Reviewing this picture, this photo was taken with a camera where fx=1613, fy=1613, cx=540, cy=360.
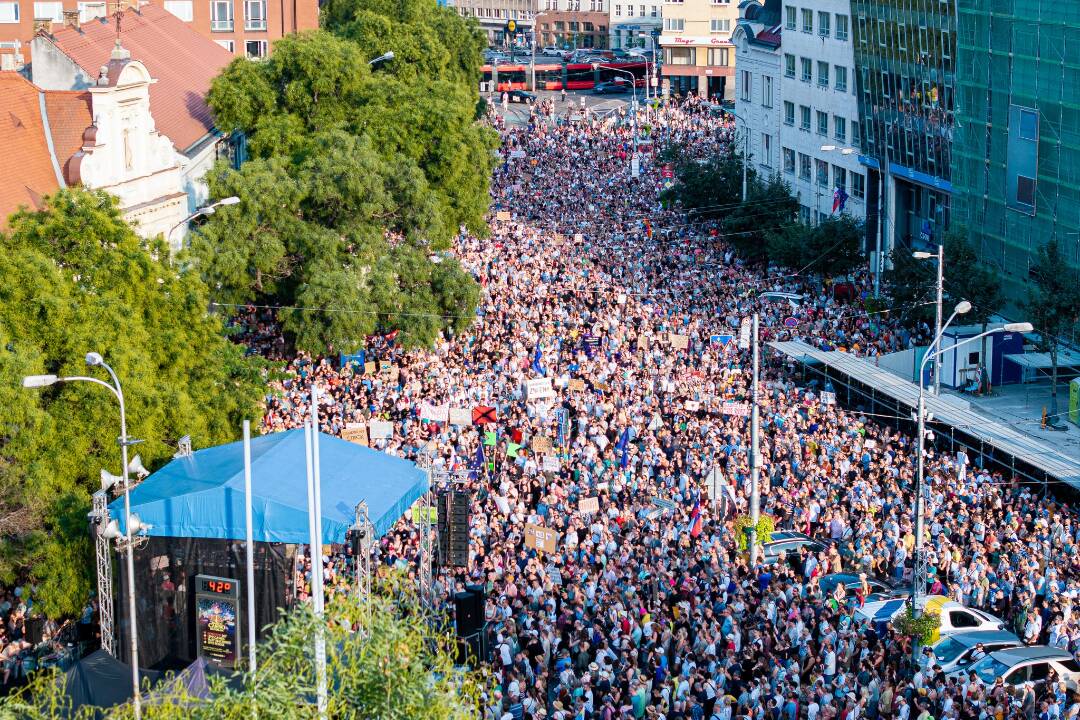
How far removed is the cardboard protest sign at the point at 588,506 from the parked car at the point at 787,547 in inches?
145

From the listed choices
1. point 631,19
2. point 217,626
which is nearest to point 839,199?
point 217,626

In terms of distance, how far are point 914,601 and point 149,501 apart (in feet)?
45.6

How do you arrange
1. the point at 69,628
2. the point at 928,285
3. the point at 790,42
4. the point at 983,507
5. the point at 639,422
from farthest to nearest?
the point at 790,42
the point at 928,285
the point at 639,422
the point at 983,507
the point at 69,628

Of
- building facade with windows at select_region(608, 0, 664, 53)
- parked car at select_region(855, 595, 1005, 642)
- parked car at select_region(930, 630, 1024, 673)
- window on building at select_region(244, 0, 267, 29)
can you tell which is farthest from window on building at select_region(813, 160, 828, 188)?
building facade with windows at select_region(608, 0, 664, 53)

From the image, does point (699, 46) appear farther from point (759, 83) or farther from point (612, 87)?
point (759, 83)

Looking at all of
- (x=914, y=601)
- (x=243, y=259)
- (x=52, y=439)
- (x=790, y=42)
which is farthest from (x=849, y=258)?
(x=52, y=439)

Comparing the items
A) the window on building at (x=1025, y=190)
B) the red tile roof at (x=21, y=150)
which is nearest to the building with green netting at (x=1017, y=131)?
the window on building at (x=1025, y=190)

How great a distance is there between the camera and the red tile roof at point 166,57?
57.9 m

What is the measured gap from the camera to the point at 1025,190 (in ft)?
177

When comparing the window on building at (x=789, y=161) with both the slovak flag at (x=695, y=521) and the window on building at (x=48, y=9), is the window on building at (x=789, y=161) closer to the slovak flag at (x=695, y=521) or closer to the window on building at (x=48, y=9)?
the window on building at (x=48, y=9)

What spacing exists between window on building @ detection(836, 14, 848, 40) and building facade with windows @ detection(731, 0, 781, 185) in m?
8.41

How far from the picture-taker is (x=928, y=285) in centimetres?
5034

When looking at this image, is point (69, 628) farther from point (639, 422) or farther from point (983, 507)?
point (983, 507)

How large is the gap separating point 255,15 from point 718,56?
63481 mm
